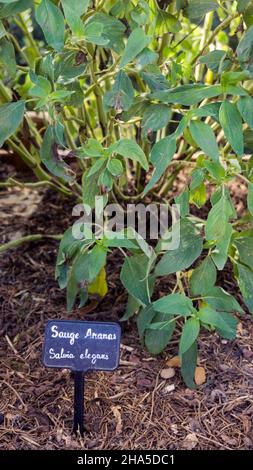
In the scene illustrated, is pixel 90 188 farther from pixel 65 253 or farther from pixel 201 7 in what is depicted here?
pixel 201 7

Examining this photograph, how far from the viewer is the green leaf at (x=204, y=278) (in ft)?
4.13

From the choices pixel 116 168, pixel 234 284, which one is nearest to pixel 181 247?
pixel 116 168

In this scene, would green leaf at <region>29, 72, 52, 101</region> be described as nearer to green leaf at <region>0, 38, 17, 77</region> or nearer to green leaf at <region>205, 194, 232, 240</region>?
green leaf at <region>0, 38, 17, 77</region>

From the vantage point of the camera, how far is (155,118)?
1144 millimetres

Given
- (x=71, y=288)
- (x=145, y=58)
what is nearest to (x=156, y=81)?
(x=145, y=58)

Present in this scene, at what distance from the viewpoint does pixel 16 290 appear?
1.64 m

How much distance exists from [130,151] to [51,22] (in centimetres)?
24

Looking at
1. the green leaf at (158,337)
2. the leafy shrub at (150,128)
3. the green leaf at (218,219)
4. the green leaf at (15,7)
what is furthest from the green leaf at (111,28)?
the green leaf at (158,337)

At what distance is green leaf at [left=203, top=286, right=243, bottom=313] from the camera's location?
123 cm

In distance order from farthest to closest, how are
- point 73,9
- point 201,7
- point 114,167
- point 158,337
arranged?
point 158,337, point 201,7, point 114,167, point 73,9

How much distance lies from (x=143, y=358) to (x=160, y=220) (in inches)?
19.8

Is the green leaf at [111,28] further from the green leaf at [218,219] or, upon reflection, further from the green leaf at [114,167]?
the green leaf at [218,219]

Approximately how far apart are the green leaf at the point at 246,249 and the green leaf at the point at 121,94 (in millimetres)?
356

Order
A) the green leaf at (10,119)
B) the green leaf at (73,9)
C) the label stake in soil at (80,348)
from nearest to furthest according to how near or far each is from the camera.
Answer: the green leaf at (73,9) → the green leaf at (10,119) → the label stake in soil at (80,348)
